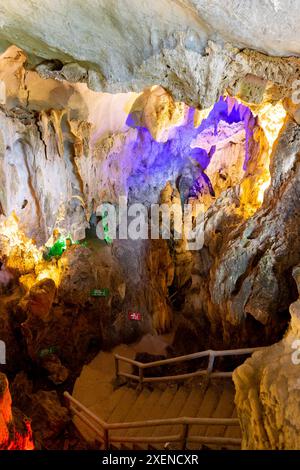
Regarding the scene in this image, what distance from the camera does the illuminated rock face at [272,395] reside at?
7.71ft

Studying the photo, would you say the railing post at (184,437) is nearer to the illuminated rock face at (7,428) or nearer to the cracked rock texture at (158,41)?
the illuminated rock face at (7,428)

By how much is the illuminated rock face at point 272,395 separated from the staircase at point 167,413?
639 millimetres

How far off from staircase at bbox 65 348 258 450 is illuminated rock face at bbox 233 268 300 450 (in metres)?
0.64

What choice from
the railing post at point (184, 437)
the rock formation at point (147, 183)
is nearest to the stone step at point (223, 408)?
the railing post at point (184, 437)

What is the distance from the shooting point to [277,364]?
109 inches

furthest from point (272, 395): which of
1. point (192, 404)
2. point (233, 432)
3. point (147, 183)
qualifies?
point (147, 183)

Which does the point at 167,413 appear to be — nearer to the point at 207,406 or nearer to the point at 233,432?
the point at 207,406

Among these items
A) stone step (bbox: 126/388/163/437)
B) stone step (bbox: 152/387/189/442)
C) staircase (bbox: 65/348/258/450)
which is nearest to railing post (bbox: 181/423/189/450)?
staircase (bbox: 65/348/258/450)

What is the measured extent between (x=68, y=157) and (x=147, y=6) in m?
6.00

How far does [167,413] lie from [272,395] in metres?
3.10

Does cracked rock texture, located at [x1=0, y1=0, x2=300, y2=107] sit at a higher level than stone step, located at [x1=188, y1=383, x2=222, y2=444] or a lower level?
higher

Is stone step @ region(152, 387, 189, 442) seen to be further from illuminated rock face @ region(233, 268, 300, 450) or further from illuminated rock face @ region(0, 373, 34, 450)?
illuminated rock face @ region(233, 268, 300, 450)

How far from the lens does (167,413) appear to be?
16.9 ft

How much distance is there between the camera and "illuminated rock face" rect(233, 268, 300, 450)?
2.35 meters
